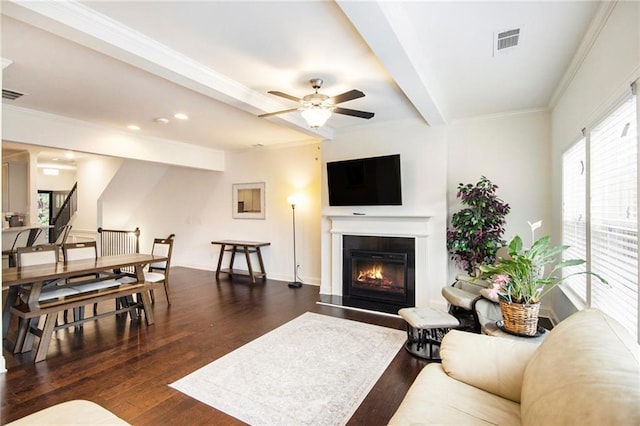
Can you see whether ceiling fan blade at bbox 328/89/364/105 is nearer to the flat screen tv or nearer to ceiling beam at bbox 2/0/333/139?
ceiling beam at bbox 2/0/333/139

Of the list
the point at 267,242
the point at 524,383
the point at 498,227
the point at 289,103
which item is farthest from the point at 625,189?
the point at 267,242

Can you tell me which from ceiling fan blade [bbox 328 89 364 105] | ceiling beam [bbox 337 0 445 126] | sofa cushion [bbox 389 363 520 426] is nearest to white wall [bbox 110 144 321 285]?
ceiling fan blade [bbox 328 89 364 105]

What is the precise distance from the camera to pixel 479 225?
394 cm

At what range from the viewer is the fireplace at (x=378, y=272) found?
4.48 meters

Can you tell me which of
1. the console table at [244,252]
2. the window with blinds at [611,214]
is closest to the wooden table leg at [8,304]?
the console table at [244,252]

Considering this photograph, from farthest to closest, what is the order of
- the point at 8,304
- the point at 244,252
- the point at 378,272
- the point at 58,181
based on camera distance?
1. the point at 58,181
2. the point at 244,252
3. the point at 378,272
4. the point at 8,304

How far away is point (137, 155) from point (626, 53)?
6091 mm

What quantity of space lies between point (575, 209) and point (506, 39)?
6.27ft

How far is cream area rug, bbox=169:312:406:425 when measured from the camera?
2.21 meters

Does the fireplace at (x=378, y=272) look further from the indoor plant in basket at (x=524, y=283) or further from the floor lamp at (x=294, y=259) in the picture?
the indoor plant in basket at (x=524, y=283)

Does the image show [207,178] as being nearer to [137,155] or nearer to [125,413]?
[137,155]

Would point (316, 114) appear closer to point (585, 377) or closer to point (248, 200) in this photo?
point (585, 377)

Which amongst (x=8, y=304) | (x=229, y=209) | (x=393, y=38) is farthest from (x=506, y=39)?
(x=229, y=209)

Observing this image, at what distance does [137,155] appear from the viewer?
5398 mm
